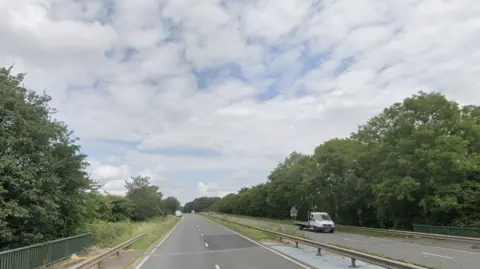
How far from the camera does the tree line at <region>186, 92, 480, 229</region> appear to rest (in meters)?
36.5

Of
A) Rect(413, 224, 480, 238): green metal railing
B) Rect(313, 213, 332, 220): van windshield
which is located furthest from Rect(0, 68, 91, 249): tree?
Rect(313, 213, 332, 220): van windshield

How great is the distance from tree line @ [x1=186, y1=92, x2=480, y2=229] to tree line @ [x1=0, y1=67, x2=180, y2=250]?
27975 mm

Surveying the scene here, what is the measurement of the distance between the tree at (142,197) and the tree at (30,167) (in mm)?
48527

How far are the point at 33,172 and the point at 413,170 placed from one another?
112 feet

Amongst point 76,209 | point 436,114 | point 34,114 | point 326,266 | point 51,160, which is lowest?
point 326,266

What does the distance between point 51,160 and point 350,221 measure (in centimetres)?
4863

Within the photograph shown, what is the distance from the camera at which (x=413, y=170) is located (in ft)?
134

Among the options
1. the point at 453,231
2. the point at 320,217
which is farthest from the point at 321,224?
the point at 453,231

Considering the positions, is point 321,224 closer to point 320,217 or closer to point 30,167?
point 320,217

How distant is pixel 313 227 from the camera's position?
46.5 metres

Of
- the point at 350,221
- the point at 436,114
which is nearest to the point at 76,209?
the point at 436,114

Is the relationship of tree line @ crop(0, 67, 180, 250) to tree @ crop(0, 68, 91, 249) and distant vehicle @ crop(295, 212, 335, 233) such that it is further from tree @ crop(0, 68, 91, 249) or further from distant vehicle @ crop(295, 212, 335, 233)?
distant vehicle @ crop(295, 212, 335, 233)

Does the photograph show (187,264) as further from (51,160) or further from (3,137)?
(3,137)

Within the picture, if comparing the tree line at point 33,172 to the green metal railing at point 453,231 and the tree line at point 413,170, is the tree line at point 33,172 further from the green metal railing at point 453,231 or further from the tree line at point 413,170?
the tree line at point 413,170
